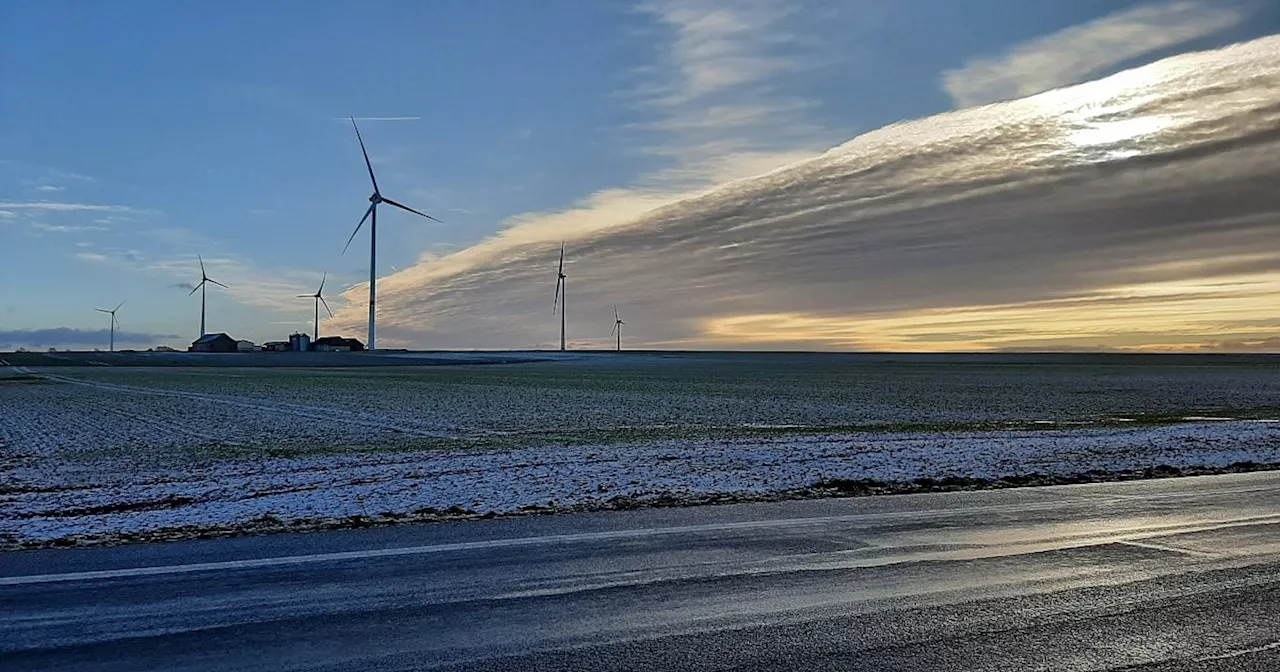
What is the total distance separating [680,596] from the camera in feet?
25.6

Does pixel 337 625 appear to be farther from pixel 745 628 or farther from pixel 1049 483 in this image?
pixel 1049 483

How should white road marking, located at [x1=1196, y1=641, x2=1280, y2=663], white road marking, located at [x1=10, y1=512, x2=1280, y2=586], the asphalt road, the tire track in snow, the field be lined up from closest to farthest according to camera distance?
white road marking, located at [x1=1196, y1=641, x2=1280, y2=663] → the asphalt road → white road marking, located at [x1=10, y1=512, x2=1280, y2=586] → the field → the tire track in snow

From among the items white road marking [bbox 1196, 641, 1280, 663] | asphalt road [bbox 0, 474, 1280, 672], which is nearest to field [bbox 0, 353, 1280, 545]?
asphalt road [bbox 0, 474, 1280, 672]

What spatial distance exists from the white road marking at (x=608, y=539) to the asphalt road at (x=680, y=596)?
4 centimetres

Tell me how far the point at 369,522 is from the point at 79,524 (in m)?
3.31

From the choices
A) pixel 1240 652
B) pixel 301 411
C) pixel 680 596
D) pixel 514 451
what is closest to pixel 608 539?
pixel 680 596

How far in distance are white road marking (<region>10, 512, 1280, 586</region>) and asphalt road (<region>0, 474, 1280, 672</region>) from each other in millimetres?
43

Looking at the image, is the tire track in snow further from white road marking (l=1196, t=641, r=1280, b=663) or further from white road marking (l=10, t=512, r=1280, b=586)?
white road marking (l=1196, t=641, r=1280, b=663)

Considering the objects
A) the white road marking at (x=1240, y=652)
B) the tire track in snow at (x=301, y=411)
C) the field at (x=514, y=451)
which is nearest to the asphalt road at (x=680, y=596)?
the white road marking at (x=1240, y=652)

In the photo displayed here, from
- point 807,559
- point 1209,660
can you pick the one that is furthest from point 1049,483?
point 1209,660

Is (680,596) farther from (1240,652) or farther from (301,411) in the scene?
(301,411)

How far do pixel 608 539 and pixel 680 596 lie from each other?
2.57m

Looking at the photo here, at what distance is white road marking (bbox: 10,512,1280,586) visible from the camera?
876 cm

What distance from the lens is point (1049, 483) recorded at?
1502 cm
